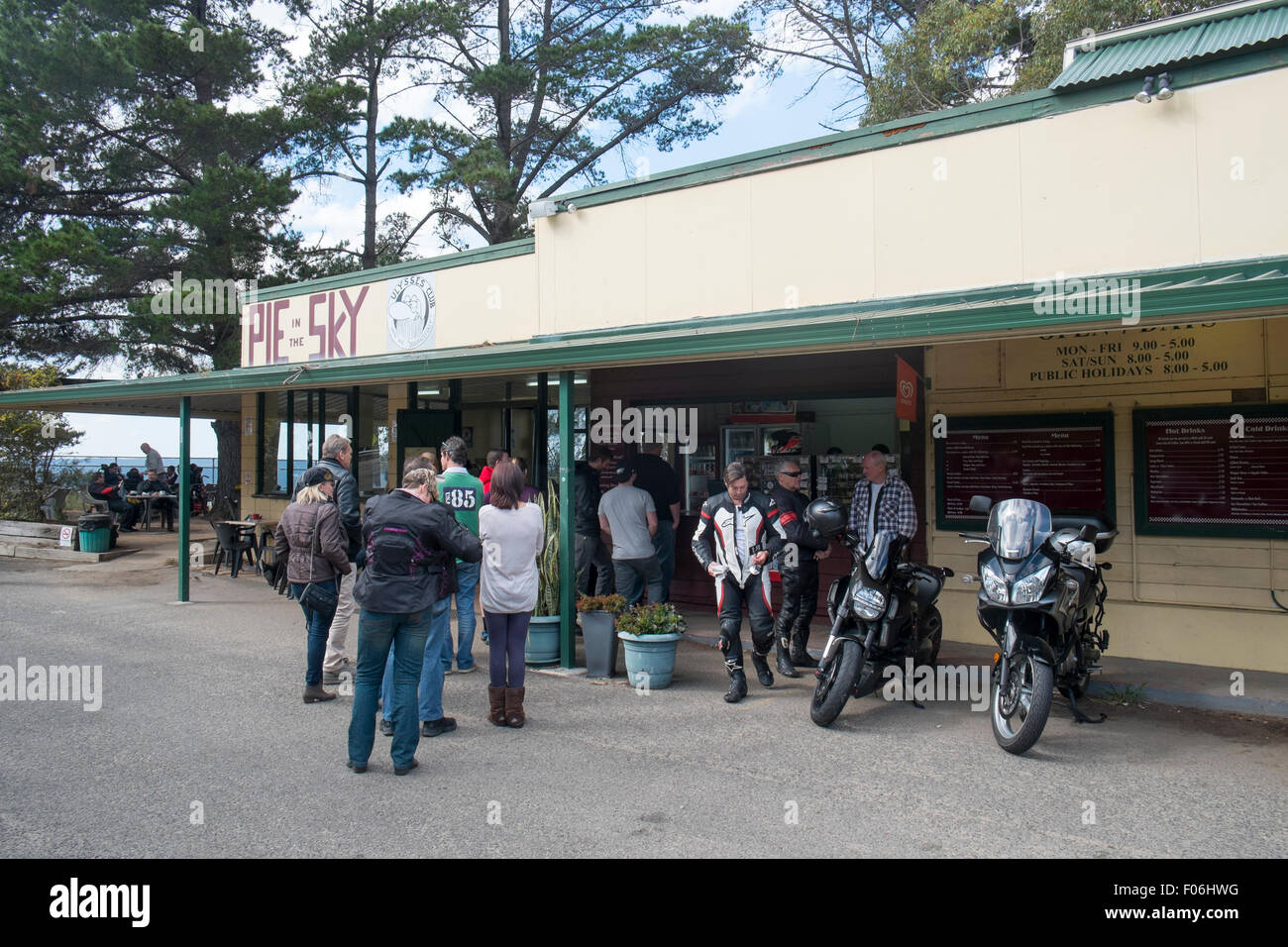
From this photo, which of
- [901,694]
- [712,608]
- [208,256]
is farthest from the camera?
[208,256]

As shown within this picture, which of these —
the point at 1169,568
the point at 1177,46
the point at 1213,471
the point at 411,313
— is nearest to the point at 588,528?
the point at 1169,568

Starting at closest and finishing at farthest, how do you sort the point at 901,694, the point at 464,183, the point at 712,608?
the point at 901,694, the point at 712,608, the point at 464,183

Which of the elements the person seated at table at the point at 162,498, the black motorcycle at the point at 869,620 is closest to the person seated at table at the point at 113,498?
the person seated at table at the point at 162,498

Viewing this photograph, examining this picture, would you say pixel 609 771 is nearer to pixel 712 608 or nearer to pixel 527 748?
pixel 527 748

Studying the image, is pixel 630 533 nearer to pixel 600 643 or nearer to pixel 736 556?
pixel 600 643

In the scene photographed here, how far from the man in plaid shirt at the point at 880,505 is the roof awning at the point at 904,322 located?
4.52 ft

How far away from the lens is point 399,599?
529cm

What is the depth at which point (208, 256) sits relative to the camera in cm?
1994

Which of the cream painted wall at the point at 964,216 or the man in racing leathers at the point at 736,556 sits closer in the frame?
the man in racing leathers at the point at 736,556

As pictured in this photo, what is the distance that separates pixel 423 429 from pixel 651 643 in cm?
654

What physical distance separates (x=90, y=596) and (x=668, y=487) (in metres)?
7.77

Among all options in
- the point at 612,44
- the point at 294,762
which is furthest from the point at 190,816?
the point at 612,44

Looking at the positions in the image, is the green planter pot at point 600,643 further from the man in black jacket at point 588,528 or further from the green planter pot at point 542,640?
the man in black jacket at point 588,528

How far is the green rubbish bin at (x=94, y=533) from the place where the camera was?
16.1 metres
